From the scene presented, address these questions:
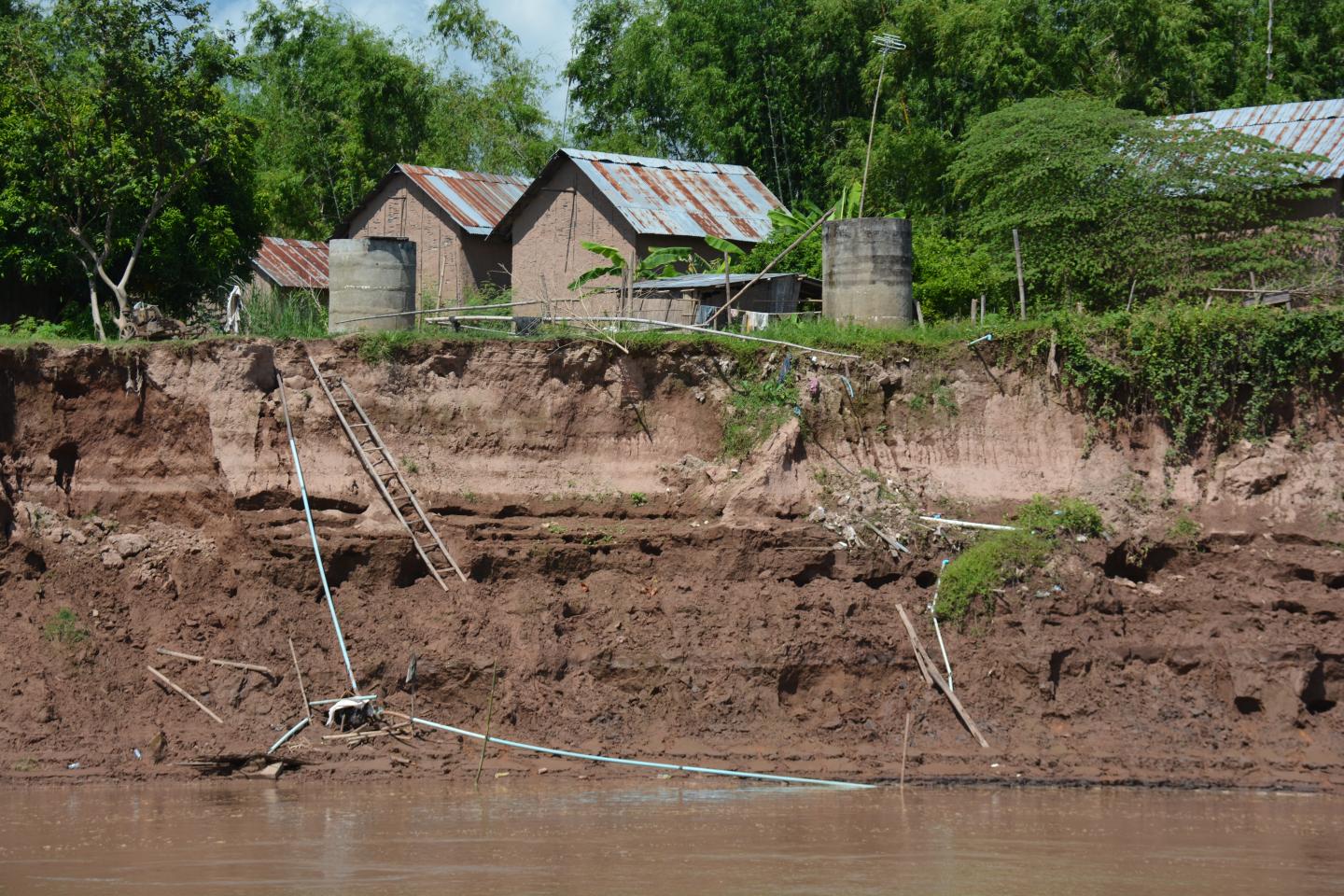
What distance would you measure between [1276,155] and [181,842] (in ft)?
44.0

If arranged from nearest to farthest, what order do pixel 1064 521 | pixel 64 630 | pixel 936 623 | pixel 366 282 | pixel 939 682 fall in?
pixel 939 682 → pixel 64 630 → pixel 936 623 → pixel 1064 521 → pixel 366 282

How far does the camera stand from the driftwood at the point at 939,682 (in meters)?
12.4

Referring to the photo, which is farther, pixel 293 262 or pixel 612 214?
pixel 293 262

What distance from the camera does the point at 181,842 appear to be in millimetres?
9914

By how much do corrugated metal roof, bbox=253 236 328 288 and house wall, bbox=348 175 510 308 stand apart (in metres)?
2.12

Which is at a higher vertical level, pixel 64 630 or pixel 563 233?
pixel 563 233

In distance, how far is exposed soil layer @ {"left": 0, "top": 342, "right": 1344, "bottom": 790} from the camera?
12.4 m

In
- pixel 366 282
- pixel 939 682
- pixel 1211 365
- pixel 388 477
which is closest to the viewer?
pixel 939 682

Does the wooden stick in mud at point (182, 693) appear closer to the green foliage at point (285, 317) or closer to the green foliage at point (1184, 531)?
the green foliage at point (285, 317)

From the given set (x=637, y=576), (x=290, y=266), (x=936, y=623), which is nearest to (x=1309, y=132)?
(x=936, y=623)

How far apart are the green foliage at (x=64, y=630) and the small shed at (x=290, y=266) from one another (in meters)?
13.8

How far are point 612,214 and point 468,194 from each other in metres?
4.18

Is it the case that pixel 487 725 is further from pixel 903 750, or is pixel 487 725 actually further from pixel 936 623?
pixel 936 623

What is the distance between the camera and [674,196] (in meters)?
23.0
